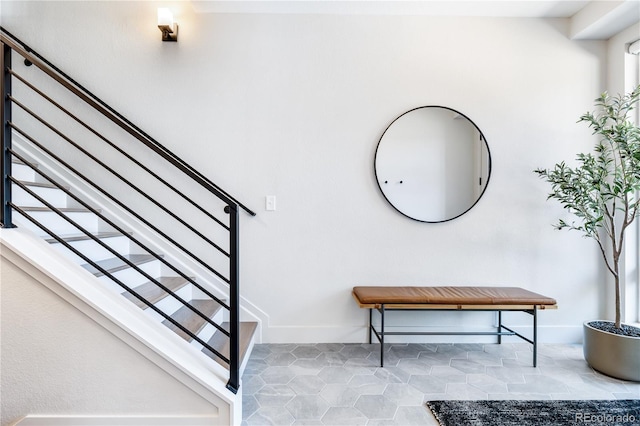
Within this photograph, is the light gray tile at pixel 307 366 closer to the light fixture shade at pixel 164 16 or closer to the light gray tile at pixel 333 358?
the light gray tile at pixel 333 358

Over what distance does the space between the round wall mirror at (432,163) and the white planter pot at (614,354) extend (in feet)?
3.87

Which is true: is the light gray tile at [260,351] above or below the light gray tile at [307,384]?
below

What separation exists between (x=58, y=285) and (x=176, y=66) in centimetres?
188

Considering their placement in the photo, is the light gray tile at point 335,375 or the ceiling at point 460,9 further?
the ceiling at point 460,9

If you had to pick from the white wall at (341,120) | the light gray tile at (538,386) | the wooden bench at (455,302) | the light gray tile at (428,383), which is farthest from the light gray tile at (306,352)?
the light gray tile at (538,386)

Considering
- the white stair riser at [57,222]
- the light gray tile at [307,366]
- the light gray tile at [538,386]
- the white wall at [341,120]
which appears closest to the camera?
the white stair riser at [57,222]

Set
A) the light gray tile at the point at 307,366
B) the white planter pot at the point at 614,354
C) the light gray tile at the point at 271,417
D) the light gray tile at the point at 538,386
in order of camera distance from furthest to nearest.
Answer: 1. the light gray tile at the point at 307,366
2. the white planter pot at the point at 614,354
3. the light gray tile at the point at 538,386
4. the light gray tile at the point at 271,417

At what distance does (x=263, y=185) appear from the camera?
2.68 m

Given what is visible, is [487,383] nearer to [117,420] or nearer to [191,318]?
[191,318]

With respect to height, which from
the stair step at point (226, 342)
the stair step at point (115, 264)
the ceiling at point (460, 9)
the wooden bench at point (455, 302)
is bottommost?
the stair step at point (226, 342)

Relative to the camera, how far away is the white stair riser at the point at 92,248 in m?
1.86

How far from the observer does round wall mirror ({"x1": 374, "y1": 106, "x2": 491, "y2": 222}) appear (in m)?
2.68

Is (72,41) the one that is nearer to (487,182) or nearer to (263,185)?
(263,185)

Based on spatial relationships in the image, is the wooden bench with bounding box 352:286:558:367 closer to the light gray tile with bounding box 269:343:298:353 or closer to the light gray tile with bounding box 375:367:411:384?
the light gray tile with bounding box 375:367:411:384
